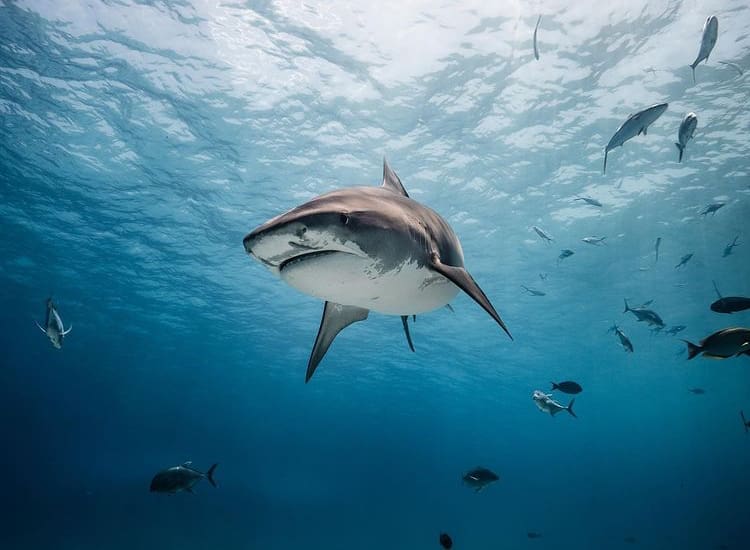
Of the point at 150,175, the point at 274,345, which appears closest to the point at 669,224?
the point at 150,175

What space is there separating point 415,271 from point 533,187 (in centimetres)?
1378

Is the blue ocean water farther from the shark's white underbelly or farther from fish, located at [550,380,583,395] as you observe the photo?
the shark's white underbelly

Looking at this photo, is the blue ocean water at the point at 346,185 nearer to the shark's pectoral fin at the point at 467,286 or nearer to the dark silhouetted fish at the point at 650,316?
the dark silhouetted fish at the point at 650,316

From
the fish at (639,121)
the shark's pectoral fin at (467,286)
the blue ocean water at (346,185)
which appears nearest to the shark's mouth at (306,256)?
the shark's pectoral fin at (467,286)

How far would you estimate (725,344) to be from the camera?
16.6 feet

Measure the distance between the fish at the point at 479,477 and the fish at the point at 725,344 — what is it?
463 centimetres

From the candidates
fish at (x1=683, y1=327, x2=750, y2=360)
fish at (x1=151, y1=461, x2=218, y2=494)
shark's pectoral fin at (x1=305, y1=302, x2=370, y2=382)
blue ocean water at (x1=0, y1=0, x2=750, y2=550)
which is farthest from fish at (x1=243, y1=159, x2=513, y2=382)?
blue ocean water at (x1=0, y1=0, x2=750, y2=550)

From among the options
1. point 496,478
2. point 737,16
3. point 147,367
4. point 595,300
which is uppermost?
point 737,16

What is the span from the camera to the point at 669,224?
17.1m

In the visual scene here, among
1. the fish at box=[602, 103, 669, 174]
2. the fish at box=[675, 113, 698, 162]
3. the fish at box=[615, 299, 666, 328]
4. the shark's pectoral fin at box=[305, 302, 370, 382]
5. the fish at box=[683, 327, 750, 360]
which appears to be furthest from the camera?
the fish at box=[615, 299, 666, 328]

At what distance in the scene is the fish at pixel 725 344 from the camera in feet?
15.8

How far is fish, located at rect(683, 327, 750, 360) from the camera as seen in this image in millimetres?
4820

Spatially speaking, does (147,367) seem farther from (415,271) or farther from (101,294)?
(415,271)

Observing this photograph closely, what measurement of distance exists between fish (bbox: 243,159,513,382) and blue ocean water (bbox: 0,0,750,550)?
8.70m
